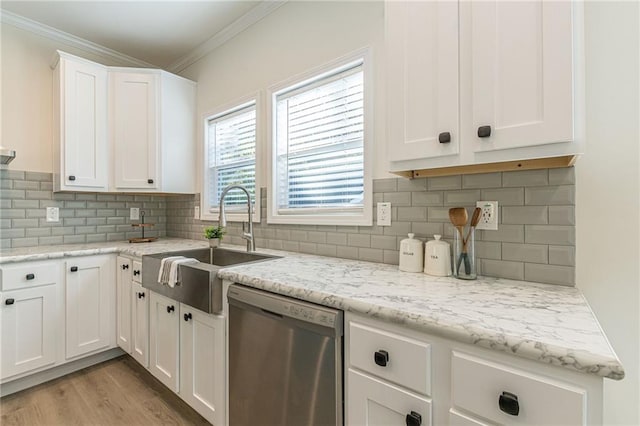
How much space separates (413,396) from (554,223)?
2.86ft

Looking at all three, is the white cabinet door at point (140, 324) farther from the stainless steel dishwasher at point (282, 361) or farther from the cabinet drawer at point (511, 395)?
the cabinet drawer at point (511, 395)

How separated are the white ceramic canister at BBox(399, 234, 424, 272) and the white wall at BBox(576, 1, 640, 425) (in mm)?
581

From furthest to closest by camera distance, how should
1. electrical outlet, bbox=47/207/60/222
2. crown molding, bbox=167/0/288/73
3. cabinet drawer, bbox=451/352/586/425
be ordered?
1. electrical outlet, bbox=47/207/60/222
2. crown molding, bbox=167/0/288/73
3. cabinet drawer, bbox=451/352/586/425

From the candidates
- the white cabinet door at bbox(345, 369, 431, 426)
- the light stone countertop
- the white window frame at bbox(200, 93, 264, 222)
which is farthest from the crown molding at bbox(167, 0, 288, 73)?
the white cabinet door at bbox(345, 369, 431, 426)

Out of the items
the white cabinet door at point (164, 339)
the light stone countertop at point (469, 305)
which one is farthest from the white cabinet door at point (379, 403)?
the white cabinet door at point (164, 339)

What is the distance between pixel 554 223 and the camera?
118 centimetres

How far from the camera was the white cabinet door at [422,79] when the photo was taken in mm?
1149

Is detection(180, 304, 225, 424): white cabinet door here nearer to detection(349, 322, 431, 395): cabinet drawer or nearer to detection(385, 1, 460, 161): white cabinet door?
detection(349, 322, 431, 395): cabinet drawer

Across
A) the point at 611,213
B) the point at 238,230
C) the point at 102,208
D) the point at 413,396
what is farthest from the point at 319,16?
the point at 102,208

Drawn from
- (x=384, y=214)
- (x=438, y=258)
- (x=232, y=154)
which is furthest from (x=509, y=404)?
(x=232, y=154)

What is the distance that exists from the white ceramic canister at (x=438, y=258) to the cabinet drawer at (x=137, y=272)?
196 cm

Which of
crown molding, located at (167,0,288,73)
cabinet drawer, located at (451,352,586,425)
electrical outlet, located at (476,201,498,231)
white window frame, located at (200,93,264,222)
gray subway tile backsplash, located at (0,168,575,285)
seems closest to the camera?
cabinet drawer, located at (451,352,586,425)

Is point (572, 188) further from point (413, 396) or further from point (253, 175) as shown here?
point (253, 175)

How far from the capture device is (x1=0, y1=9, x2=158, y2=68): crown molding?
8.00 feet
